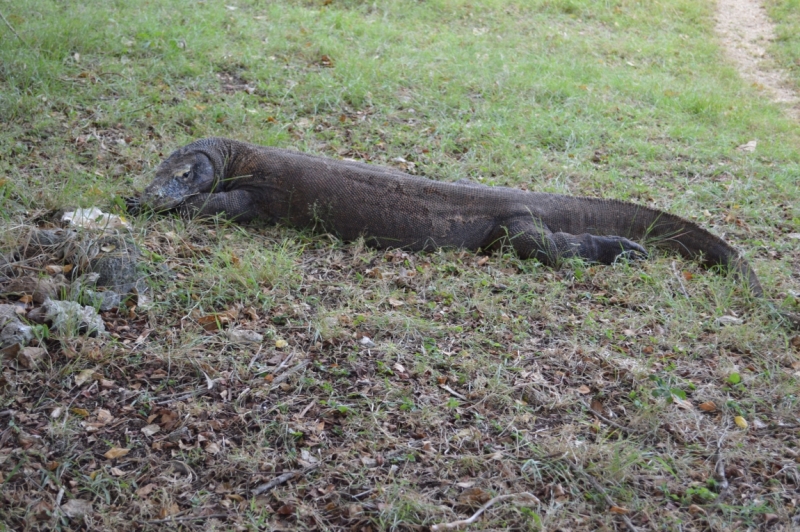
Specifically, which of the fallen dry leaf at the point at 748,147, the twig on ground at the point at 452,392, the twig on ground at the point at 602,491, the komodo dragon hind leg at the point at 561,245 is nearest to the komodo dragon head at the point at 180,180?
the komodo dragon hind leg at the point at 561,245

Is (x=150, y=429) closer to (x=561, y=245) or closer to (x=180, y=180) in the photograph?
(x=180, y=180)

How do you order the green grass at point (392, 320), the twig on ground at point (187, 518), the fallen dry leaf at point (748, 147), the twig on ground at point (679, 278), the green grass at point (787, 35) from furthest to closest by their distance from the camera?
the green grass at point (787, 35) < the fallen dry leaf at point (748, 147) < the twig on ground at point (679, 278) < the green grass at point (392, 320) < the twig on ground at point (187, 518)

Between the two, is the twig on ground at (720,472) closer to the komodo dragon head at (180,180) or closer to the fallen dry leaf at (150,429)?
the fallen dry leaf at (150,429)

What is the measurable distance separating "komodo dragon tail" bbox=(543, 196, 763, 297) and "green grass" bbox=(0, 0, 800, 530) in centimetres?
19

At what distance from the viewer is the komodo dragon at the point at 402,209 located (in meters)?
5.04

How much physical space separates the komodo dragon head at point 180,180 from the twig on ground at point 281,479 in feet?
8.45

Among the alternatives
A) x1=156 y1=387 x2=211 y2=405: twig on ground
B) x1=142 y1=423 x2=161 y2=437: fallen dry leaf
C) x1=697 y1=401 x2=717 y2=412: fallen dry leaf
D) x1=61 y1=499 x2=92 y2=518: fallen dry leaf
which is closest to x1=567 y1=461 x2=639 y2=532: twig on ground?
x1=697 y1=401 x2=717 y2=412: fallen dry leaf

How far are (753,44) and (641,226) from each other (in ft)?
23.2

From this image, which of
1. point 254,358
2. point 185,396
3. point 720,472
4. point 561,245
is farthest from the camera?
point 561,245

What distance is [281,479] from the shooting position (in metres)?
2.94

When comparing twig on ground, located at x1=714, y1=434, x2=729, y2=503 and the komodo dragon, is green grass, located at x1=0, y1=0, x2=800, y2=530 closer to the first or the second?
twig on ground, located at x1=714, y1=434, x2=729, y2=503

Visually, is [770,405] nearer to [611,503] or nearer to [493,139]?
[611,503]

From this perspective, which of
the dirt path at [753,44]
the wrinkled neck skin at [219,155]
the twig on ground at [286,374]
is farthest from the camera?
Result: the dirt path at [753,44]

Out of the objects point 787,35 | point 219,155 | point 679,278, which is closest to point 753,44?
point 787,35
